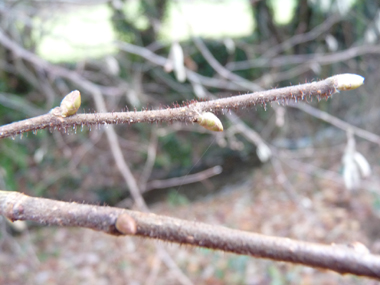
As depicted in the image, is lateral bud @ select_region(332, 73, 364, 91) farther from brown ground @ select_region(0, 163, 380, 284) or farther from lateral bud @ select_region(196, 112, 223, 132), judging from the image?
brown ground @ select_region(0, 163, 380, 284)

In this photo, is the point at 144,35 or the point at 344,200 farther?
the point at 144,35

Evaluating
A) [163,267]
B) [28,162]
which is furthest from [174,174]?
[28,162]

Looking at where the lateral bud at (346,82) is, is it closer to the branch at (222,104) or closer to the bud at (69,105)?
the branch at (222,104)

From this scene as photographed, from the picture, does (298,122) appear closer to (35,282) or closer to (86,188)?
(86,188)

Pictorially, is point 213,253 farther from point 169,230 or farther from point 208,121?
point 208,121

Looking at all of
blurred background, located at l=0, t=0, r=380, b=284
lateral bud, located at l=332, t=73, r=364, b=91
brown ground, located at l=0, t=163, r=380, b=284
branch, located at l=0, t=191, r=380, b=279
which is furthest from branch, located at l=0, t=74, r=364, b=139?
brown ground, located at l=0, t=163, r=380, b=284

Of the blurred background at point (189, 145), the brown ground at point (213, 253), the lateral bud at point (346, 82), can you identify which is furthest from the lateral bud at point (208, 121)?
the brown ground at point (213, 253)
